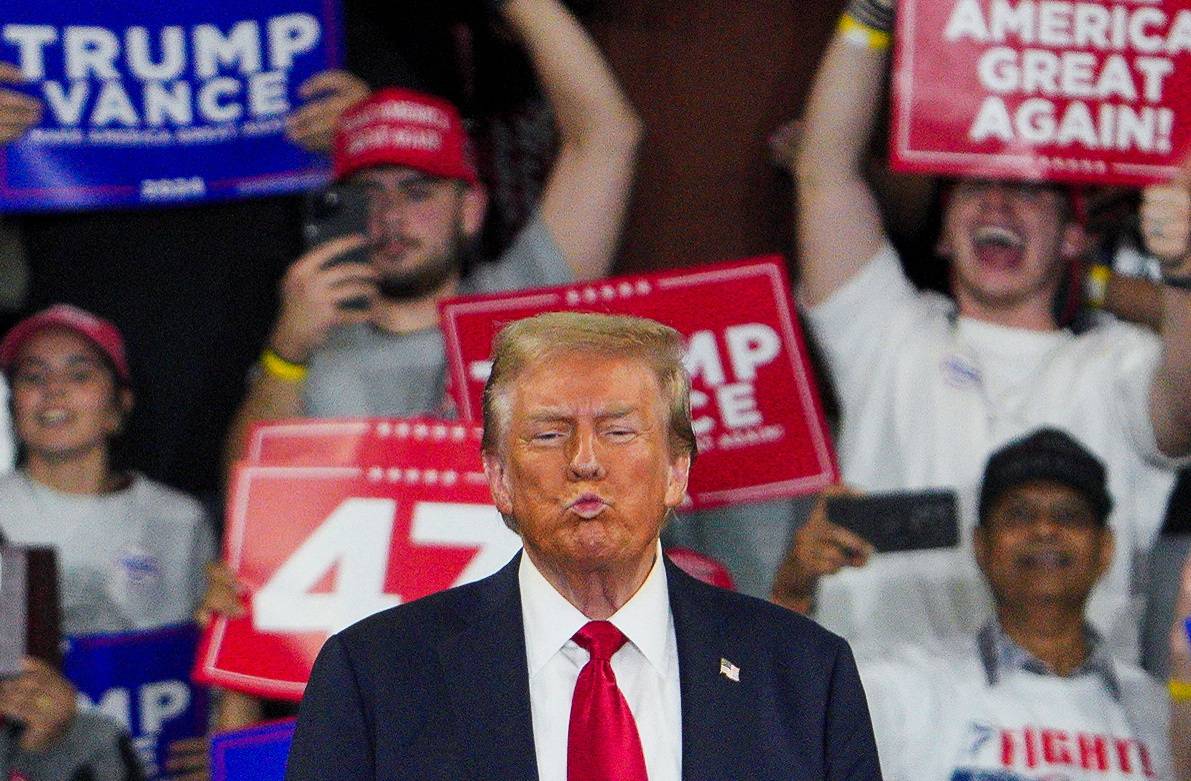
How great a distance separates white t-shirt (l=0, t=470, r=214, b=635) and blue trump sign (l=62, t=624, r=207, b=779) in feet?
0.36

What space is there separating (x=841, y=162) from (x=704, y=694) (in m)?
2.20

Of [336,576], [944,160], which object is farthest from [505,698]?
[944,160]

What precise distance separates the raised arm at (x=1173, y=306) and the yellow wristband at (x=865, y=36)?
1.94 feet

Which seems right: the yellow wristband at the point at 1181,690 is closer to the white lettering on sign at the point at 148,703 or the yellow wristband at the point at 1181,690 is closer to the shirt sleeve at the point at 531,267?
the shirt sleeve at the point at 531,267

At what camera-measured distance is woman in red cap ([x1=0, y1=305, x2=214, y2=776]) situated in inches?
149

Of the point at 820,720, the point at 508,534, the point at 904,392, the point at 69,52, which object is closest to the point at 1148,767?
the point at 904,392

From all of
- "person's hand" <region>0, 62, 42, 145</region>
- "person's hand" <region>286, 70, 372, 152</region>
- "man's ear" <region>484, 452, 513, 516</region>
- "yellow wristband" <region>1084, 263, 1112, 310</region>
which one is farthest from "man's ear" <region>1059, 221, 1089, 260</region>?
"man's ear" <region>484, 452, 513, 516</region>

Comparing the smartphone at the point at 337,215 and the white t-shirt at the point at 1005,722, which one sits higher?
the smartphone at the point at 337,215

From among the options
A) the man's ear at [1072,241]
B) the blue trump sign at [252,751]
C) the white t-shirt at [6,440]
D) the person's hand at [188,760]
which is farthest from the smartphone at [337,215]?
the man's ear at [1072,241]

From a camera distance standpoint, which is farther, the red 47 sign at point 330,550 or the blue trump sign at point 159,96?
the blue trump sign at point 159,96

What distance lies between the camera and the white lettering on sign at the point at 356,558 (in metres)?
3.13

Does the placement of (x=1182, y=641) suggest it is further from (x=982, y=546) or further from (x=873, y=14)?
(x=873, y=14)

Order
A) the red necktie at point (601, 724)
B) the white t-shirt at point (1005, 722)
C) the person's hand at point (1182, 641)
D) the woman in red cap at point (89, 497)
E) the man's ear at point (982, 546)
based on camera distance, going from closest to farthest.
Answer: the red necktie at point (601, 724) < the person's hand at point (1182, 641) < the white t-shirt at point (1005, 722) < the man's ear at point (982, 546) < the woman in red cap at point (89, 497)

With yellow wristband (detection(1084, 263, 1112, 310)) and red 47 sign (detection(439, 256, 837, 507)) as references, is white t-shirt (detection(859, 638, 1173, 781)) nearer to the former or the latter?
red 47 sign (detection(439, 256, 837, 507))
